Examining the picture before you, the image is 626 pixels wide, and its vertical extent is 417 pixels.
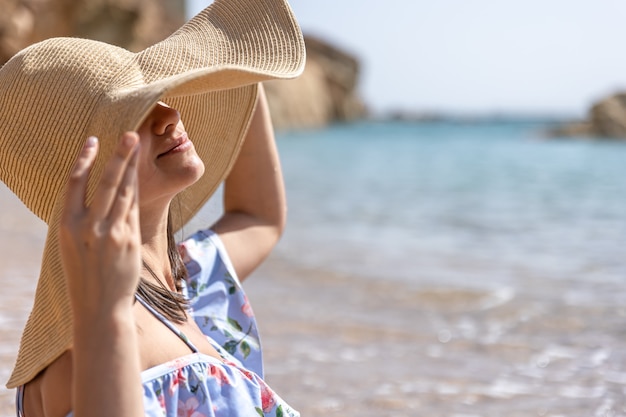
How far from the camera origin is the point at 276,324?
407 centimetres

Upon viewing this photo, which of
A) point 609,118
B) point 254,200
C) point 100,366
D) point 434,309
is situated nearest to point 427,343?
point 434,309

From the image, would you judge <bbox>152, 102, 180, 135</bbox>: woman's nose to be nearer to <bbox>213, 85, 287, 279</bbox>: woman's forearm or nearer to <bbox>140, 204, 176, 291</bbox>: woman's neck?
<bbox>140, 204, 176, 291</bbox>: woman's neck

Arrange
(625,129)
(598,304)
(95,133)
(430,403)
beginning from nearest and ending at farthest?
(95,133), (430,403), (598,304), (625,129)

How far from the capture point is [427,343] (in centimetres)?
390

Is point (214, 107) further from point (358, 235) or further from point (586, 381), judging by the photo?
point (358, 235)

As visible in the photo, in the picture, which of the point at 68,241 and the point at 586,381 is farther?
the point at 586,381

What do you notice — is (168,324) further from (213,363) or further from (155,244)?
(155,244)

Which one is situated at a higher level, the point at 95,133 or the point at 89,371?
the point at 95,133

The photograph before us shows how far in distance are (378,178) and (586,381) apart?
11.7 meters

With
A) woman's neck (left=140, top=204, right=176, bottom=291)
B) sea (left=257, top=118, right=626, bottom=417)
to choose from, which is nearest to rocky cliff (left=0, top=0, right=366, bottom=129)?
sea (left=257, top=118, right=626, bottom=417)

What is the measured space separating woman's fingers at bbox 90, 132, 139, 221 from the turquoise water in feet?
14.3

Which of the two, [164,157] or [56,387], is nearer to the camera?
[56,387]

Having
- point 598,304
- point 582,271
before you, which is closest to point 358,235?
point 582,271

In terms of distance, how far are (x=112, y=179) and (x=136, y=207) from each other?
0.07 m
